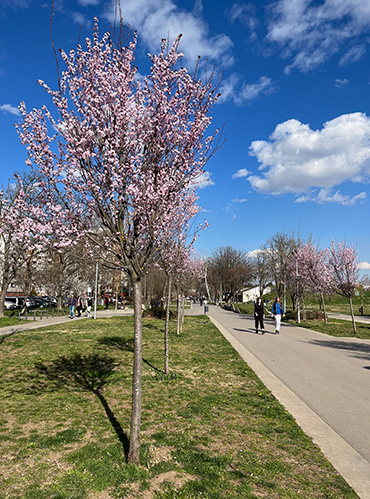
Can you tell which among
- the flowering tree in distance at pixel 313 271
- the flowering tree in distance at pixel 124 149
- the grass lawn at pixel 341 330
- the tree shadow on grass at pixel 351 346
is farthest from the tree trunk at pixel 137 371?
the flowering tree in distance at pixel 313 271

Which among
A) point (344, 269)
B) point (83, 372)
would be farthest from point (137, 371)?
point (344, 269)

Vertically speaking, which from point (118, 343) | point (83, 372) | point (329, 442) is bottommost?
point (329, 442)

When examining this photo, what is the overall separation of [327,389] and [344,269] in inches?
550

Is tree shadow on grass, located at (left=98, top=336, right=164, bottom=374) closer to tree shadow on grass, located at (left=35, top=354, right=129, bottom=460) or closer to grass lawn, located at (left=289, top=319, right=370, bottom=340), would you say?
tree shadow on grass, located at (left=35, top=354, right=129, bottom=460)

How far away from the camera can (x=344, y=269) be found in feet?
64.4

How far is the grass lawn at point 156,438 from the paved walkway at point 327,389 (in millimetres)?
257

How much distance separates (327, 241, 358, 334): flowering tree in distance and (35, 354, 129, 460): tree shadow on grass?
49.2ft

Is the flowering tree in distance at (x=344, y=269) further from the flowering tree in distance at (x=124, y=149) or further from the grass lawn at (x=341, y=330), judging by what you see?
the flowering tree in distance at (x=124, y=149)

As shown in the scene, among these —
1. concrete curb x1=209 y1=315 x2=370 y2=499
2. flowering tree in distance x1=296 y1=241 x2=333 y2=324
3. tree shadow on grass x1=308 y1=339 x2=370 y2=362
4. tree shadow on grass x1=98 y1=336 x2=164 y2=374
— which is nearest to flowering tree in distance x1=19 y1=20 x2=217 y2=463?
concrete curb x1=209 y1=315 x2=370 y2=499

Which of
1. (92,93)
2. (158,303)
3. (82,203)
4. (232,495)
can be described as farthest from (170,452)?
(158,303)

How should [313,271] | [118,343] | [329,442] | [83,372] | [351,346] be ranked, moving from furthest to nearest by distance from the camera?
[313,271], [351,346], [118,343], [83,372], [329,442]

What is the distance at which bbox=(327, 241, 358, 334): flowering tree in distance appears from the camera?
19359 mm

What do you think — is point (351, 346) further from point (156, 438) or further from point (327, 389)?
point (156, 438)

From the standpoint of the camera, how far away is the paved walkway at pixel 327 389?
4289mm
